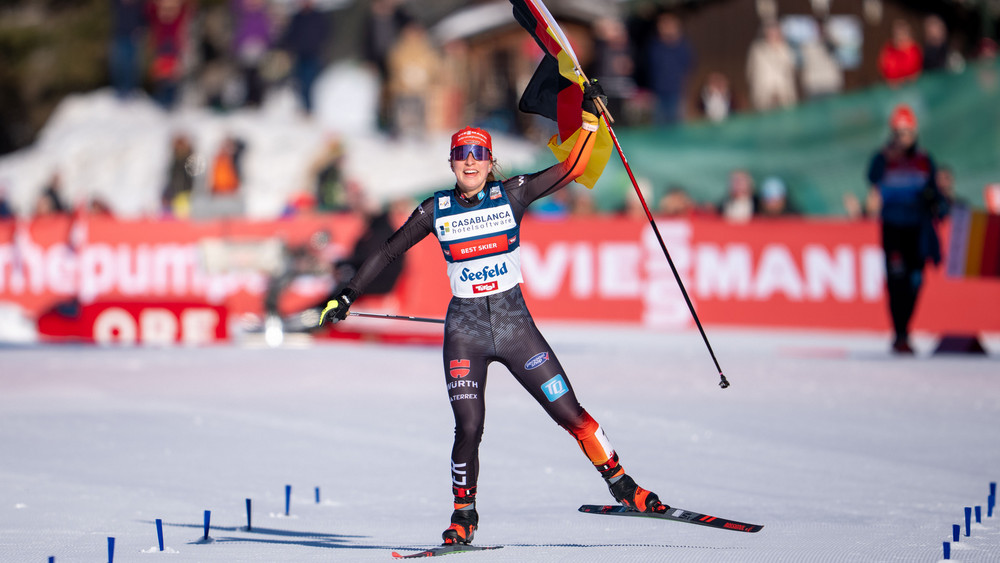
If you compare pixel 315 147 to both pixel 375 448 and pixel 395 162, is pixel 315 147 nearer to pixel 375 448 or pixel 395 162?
pixel 395 162

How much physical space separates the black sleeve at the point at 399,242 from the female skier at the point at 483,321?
0.23 feet

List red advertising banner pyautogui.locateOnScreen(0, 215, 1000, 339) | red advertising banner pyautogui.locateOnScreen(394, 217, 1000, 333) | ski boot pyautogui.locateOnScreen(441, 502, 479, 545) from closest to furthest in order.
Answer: ski boot pyautogui.locateOnScreen(441, 502, 479, 545), red advertising banner pyautogui.locateOnScreen(394, 217, 1000, 333), red advertising banner pyautogui.locateOnScreen(0, 215, 1000, 339)

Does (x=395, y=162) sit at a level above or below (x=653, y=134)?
above

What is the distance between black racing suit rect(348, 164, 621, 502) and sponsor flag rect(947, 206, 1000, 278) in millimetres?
8428

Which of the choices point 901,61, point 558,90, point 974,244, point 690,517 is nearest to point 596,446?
point 690,517

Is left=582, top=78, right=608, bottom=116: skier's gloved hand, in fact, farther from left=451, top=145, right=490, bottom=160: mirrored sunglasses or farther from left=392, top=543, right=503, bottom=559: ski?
left=392, top=543, right=503, bottom=559: ski

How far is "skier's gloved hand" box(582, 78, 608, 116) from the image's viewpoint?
5805 mm

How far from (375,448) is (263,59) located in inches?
671

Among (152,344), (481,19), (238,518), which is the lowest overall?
(238,518)

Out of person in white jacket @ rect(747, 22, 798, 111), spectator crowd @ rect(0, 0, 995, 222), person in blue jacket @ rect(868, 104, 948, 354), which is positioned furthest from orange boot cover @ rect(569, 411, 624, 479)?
person in white jacket @ rect(747, 22, 798, 111)

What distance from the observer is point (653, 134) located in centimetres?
1723

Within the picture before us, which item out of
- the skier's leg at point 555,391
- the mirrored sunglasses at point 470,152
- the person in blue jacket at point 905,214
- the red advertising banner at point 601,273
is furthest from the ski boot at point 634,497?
the red advertising banner at point 601,273

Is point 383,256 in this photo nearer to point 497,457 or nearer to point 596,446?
point 596,446

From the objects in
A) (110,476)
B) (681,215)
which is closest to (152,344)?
(681,215)
